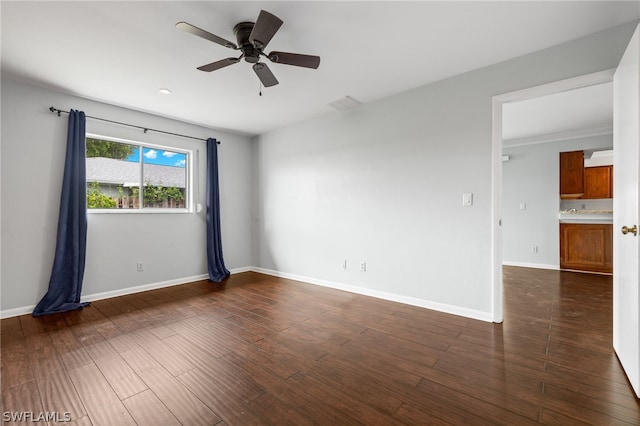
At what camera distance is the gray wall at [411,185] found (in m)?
2.81

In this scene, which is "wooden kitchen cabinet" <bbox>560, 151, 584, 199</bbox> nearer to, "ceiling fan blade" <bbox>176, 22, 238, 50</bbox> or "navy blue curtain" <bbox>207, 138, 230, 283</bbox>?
"ceiling fan blade" <bbox>176, 22, 238, 50</bbox>

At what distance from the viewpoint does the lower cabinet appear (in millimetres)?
4871

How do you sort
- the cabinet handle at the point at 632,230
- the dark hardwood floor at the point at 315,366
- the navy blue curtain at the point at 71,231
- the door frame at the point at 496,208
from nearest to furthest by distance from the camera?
the dark hardwood floor at the point at 315,366, the cabinet handle at the point at 632,230, the door frame at the point at 496,208, the navy blue curtain at the point at 71,231

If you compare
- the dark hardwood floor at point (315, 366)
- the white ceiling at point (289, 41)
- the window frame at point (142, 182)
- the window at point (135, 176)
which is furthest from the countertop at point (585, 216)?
the window at point (135, 176)

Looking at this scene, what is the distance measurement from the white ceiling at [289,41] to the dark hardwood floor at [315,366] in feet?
8.64

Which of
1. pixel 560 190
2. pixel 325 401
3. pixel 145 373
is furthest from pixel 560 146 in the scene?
pixel 145 373

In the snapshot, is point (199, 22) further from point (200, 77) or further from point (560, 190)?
point (560, 190)

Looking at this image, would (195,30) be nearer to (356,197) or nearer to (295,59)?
(295,59)

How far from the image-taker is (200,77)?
9.81ft

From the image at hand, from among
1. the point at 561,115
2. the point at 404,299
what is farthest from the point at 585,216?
the point at 404,299

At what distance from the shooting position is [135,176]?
13.4 ft

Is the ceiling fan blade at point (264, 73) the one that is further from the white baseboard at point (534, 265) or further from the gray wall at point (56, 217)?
the white baseboard at point (534, 265)

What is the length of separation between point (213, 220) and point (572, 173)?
6.90 m

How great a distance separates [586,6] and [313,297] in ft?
12.3
